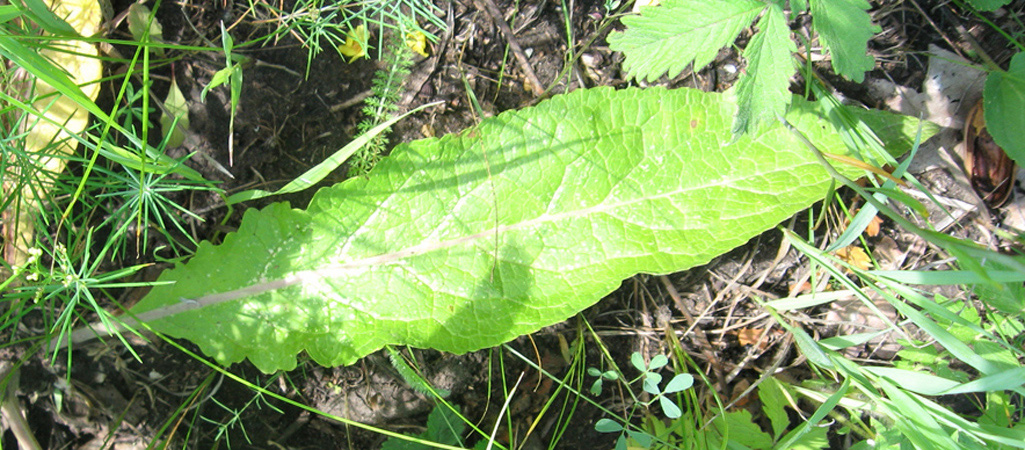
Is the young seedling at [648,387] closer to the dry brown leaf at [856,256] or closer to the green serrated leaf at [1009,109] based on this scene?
the dry brown leaf at [856,256]

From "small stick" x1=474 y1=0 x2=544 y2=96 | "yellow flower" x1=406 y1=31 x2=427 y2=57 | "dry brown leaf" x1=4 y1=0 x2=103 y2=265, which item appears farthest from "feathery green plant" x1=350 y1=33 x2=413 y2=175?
"dry brown leaf" x1=4 y1=0 x2=103 y2=265

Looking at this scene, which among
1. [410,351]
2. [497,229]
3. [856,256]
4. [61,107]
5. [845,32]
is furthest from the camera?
[856,256]

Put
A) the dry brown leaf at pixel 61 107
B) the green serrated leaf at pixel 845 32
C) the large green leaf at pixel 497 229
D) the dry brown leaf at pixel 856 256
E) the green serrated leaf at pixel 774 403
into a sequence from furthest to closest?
the dry brown leaf at pixel 856 256 → the green serrated leaf at pixel 774 403 → the dry brown leaf at pixel 61 107 → the large green leaf at pixel 497 229 → the green serrated leaf at pixel 845 32

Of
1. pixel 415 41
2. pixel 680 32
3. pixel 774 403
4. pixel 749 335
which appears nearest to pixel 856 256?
pixel 749 335

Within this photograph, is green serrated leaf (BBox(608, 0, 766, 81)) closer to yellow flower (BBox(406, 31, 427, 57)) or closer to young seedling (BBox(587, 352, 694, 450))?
yellow flower (BBox(406, 31, 427, 57))

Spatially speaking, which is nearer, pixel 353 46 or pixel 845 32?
pixel 845 32

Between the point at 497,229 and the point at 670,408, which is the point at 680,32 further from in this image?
the point at 670,408

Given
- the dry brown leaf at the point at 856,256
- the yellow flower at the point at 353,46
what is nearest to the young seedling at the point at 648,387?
the dry brown leaf at the point at 856,256
